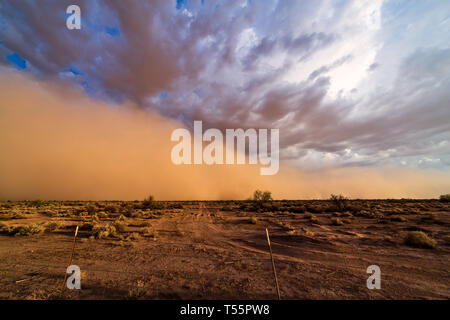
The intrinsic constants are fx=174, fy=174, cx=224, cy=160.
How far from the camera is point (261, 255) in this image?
1009cm

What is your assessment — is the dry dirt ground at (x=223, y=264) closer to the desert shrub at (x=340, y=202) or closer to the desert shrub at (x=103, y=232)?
the desert shrub at (x=103, y=232)

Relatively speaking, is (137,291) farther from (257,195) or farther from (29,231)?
(257,195)

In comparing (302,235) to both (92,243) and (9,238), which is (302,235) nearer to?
(92,243)

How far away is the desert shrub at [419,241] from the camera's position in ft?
33.4

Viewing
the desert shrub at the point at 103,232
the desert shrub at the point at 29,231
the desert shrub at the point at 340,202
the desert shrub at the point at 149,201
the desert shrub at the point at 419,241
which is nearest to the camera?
the desert shrub at the point at 419,241

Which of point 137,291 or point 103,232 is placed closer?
point 137,291

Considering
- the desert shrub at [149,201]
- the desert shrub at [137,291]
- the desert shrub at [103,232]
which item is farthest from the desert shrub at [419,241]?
the desert shrub at [149,201]

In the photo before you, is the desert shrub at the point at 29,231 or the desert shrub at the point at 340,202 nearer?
the desert shrub at the point at 29,231

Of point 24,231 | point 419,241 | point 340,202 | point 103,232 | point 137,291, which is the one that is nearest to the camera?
point 137,291

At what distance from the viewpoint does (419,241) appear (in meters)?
10.5

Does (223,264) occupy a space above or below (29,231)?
above

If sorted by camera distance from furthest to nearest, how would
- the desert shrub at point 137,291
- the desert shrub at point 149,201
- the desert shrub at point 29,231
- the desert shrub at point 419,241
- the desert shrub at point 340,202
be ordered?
the desert shrub at point 149,201, the desert shrub at point 340,202, the desert shrub at point 29,231, the desert shrub at point 419,241, the desert shrub at point 137,291

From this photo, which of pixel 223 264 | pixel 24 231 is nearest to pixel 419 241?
pixel 223 264
